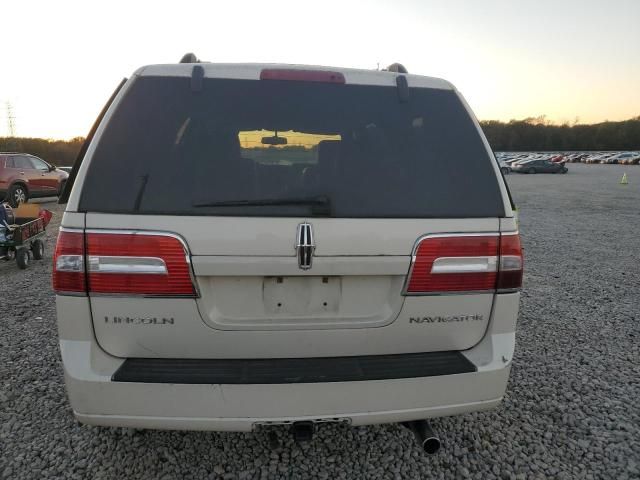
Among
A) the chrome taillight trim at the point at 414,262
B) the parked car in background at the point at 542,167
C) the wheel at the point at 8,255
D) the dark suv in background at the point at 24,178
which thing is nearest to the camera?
the chrome taillight trim at the point at 414,262

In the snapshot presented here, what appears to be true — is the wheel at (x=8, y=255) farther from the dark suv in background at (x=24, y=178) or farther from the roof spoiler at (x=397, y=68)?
the dark suv in background at (x=24, y=178)

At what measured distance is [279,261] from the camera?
175 cm

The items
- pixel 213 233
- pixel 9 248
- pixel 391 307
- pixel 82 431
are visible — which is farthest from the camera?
pixel 9 248

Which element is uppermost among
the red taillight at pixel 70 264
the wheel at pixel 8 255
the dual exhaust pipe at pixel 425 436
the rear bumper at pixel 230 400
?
the red taillight at pixel 70 264

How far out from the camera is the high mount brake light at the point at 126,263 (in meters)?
1.72

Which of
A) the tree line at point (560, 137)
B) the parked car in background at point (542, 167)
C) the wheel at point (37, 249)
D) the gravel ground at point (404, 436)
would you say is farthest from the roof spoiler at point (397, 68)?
the tree line at point (560, 137)

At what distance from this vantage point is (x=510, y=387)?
317cm

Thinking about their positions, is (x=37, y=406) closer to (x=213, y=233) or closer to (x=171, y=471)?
(x=171, y=471)

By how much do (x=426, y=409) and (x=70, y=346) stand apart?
154 centimetres

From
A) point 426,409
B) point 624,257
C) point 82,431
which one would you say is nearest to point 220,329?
point 426,409

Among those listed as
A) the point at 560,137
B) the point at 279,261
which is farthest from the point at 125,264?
the point at 560,137

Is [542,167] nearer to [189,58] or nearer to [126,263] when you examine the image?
[189,58]

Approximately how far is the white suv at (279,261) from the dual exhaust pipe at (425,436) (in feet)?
0.49

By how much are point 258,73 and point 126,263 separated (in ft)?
3.35
